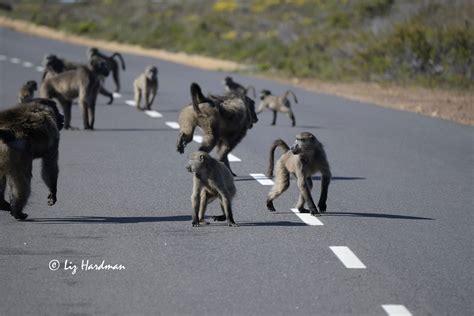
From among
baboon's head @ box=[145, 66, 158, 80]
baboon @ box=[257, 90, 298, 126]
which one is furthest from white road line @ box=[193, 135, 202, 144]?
baboon's head @ box=[145, 66, 158, 80]

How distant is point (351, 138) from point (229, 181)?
7608 millimetres

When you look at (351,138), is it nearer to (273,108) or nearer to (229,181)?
(273,108)

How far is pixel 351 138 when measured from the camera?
1731 centimetres

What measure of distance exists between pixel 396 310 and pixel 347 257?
5.19 ft

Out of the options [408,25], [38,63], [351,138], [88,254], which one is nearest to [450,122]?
[351,138]

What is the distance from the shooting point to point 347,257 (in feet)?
28.1

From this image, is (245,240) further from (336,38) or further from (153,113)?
(336,38)

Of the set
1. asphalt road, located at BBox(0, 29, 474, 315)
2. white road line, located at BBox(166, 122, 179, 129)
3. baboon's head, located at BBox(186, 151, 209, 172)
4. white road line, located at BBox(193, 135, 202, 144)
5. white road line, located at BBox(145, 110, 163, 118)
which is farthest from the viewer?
white road line, located at BBox(145, 110, 163, 118)

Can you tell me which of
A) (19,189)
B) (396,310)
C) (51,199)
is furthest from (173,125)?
(396,310)

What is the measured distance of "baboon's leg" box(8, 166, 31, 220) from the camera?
954cm

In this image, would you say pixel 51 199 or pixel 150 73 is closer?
pixel 51 199

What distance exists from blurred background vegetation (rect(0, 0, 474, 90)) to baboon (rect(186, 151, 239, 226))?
19693 millimetres

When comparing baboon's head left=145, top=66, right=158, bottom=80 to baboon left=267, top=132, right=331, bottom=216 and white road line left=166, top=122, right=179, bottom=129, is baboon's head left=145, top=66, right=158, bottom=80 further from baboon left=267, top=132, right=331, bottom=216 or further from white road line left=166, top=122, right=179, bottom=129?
baboon left=267, top=132, right=331, bottom=216

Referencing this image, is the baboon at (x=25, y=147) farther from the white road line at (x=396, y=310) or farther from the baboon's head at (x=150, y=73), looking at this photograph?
the baboon's head at (x=150, y=73)
